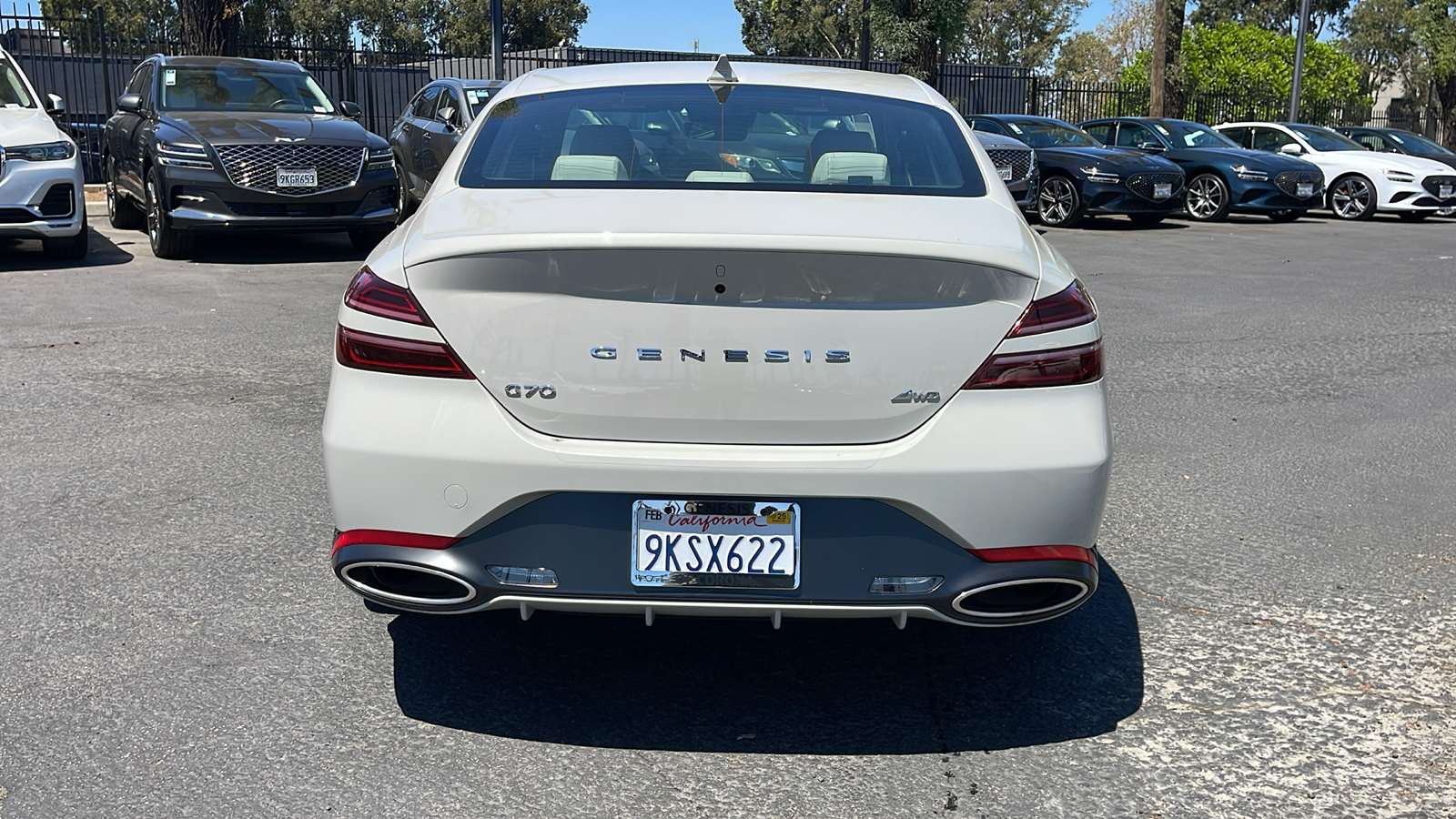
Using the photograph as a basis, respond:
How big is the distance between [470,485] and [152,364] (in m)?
5.21

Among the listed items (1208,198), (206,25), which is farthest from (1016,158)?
(206,25)

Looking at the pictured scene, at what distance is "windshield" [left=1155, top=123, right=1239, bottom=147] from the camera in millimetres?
20281

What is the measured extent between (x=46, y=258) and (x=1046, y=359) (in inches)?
440

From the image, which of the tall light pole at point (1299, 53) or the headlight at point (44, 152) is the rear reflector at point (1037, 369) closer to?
the headlight at point (44, 152)

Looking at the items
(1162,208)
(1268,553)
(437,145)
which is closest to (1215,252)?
(1162,208)

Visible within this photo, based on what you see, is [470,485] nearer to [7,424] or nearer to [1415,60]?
[7,424]

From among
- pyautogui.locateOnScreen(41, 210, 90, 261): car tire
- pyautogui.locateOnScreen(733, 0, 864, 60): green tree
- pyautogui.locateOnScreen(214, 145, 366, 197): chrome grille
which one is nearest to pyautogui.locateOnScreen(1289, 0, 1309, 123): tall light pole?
pyautogui.locateOnScreen(214, 145, 366, 197): chrome grille

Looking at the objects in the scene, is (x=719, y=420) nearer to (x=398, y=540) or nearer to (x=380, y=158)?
(x=398, y=540)

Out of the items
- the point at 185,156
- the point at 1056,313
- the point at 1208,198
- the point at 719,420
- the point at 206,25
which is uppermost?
the point at 206,25

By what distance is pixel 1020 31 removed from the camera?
8162 cm

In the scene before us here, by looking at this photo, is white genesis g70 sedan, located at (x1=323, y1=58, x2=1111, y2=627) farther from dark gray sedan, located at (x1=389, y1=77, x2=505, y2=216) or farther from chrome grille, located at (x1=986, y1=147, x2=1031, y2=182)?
chrome grille, located at (x1=986, y1=147, x2=1031, y2=182)

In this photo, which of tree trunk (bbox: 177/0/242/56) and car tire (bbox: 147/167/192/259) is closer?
car tire (bbox: 147/167/192/259)

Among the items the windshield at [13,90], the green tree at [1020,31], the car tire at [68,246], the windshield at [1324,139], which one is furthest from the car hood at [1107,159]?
the green tree at [1020,31]

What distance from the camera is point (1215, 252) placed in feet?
49.0
